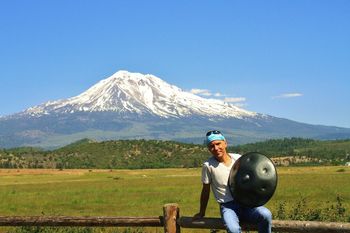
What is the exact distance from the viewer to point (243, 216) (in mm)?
9062

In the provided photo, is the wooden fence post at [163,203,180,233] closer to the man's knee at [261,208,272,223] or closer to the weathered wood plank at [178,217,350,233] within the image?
the weathered wood plank at [178,217,350,233]

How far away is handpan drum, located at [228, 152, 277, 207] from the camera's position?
8.35 meters

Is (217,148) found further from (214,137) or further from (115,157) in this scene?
(115,157)

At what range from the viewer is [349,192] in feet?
146

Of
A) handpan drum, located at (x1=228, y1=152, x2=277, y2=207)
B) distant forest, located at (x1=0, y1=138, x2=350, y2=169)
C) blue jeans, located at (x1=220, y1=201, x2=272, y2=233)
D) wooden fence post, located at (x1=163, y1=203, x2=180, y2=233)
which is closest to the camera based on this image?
handpan drum, located at (x1=228, y1=152, x2=277, y2=207)

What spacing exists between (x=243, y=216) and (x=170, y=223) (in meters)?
1.35

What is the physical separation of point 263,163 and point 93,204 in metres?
34.2

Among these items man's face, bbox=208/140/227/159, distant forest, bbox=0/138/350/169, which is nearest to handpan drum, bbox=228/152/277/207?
man's face, bbox=208/140/227/159

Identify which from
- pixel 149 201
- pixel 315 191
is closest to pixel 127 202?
pixel 149 201

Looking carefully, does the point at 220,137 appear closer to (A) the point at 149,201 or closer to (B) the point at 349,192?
(A) the point at 149,201

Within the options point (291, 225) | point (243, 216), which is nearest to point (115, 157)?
point (291, 225)

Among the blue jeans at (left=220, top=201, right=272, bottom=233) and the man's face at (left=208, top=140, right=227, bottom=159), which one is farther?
the man's face at (left=208, top=140, right=227, bottom=159)

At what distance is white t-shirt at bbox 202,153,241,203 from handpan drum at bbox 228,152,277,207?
1.21 ft

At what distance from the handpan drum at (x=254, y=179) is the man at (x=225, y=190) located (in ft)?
1.24
